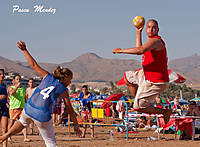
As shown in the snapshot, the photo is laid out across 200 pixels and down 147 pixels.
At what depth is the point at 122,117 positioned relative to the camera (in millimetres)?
13891

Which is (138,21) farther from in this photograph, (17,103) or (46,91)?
(17,103)

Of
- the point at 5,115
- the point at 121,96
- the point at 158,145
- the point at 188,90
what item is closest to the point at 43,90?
the point at 5,115

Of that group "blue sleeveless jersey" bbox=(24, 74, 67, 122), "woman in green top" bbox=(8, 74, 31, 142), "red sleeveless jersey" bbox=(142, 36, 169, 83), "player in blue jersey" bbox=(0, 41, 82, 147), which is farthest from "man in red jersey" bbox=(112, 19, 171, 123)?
"woman in green top" bbox=(8, 74, 31, 142)

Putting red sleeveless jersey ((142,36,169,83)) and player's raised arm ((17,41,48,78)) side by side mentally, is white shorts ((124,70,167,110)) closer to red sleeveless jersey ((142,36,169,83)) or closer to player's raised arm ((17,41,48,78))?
red sleeveless jersey ((142,36,169,83))

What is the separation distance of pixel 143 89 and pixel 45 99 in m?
1.93

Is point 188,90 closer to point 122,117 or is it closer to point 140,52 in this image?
point 122,117

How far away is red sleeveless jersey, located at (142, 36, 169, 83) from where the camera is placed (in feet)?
20.2

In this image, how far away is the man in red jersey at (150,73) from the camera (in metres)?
6.10

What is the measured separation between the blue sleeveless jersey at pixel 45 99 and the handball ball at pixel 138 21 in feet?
6.45

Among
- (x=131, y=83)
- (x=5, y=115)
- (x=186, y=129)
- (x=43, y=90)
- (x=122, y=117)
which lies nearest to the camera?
(x=43, y=90)

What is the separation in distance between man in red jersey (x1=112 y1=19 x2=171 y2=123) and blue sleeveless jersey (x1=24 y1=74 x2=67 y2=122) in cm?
110

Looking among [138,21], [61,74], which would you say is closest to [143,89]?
[138,21]

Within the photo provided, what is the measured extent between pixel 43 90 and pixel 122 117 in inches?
343

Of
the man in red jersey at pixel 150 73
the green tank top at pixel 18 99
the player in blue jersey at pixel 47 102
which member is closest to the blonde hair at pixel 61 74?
the player in blue jersey at pixel 47 102
